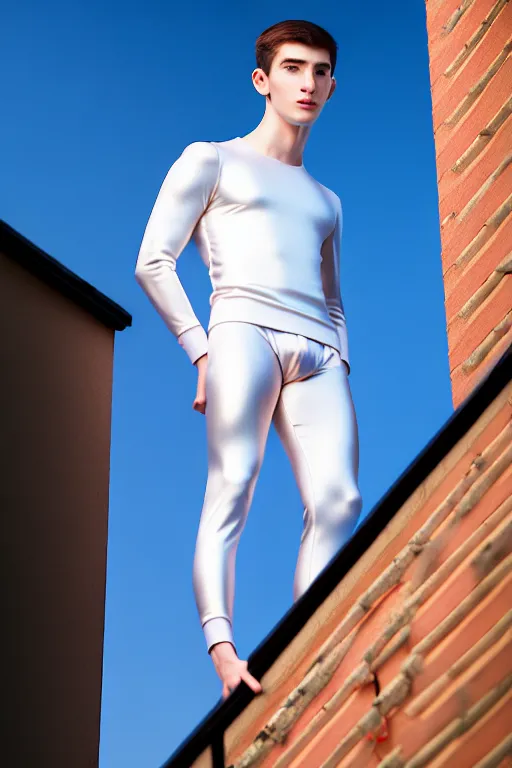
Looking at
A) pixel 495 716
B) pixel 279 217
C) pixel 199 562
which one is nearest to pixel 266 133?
pixel 279 217

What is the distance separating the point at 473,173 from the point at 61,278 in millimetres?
1838

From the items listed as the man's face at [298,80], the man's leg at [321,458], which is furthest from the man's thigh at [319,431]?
the man's face at [298,80]

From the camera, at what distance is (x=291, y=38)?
12.0 ft

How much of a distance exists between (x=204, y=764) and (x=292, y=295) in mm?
1523

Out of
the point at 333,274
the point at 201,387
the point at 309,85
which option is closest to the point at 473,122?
the point at 309,85

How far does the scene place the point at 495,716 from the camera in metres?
2.09

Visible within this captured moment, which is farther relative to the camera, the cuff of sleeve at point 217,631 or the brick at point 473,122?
the brick at point 473,122

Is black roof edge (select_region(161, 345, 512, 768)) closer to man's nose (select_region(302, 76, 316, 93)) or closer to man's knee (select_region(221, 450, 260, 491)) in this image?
man's knee (select_region(221, 450, 260, 491))

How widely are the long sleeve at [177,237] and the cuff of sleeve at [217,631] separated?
80cm

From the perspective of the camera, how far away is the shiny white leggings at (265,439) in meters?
3.13

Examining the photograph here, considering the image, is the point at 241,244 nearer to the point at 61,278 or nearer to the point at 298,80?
the point at 298,80

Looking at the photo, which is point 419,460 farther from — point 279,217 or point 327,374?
point 279,217

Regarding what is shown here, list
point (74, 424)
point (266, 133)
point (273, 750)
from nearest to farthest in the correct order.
→ 1. point (273, 750)
2. point (266, 133)
3. point (74, 424)

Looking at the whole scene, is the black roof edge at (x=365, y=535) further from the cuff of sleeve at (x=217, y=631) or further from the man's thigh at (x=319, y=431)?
the man's thigh at (x=319, y=431)
